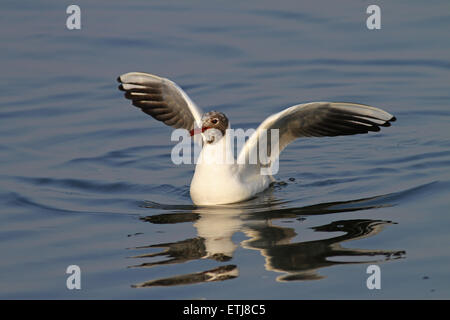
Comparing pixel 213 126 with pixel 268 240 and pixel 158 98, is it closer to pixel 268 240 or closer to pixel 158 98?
pixel 158 98

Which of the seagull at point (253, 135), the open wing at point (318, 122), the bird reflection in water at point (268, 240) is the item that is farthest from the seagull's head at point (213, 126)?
the bird reflection in water at point (268, 240)

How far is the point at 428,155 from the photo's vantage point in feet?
36.1

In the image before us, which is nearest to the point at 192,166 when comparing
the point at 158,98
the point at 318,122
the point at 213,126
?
the point at 158,98

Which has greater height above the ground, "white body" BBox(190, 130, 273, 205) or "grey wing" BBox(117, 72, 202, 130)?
"grey wing" BBox(117, 72, 202, 130)

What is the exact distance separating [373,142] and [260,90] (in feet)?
9.36

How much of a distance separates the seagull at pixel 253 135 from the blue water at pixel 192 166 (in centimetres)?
21

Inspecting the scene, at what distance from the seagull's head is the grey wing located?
825 mm

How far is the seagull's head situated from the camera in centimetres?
967

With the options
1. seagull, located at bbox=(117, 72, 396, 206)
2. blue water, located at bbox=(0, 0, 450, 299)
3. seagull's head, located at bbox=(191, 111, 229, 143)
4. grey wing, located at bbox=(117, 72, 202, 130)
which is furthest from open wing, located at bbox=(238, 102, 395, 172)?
grey wing, located at bbox=(117, 72, 202, 130)

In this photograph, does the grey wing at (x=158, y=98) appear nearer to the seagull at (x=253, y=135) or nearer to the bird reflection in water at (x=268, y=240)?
the seagull at (x=253, y=135)

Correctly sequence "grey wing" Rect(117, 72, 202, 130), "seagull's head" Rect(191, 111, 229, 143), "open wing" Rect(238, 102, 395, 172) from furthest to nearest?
"grey wing" Rect(117, 72, 202, 130) < "seagull's head" Rect(191, 111, 229, 143) < "open wing" Rect(238, 102, 395, 172)

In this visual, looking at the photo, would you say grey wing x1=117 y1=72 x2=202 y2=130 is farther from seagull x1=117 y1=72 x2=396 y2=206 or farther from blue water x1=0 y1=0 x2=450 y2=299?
blue water x1=0 y1=0 x2=450 y2=299

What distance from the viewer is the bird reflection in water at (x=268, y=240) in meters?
7.54

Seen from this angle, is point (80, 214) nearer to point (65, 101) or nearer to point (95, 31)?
point (65, 101)
